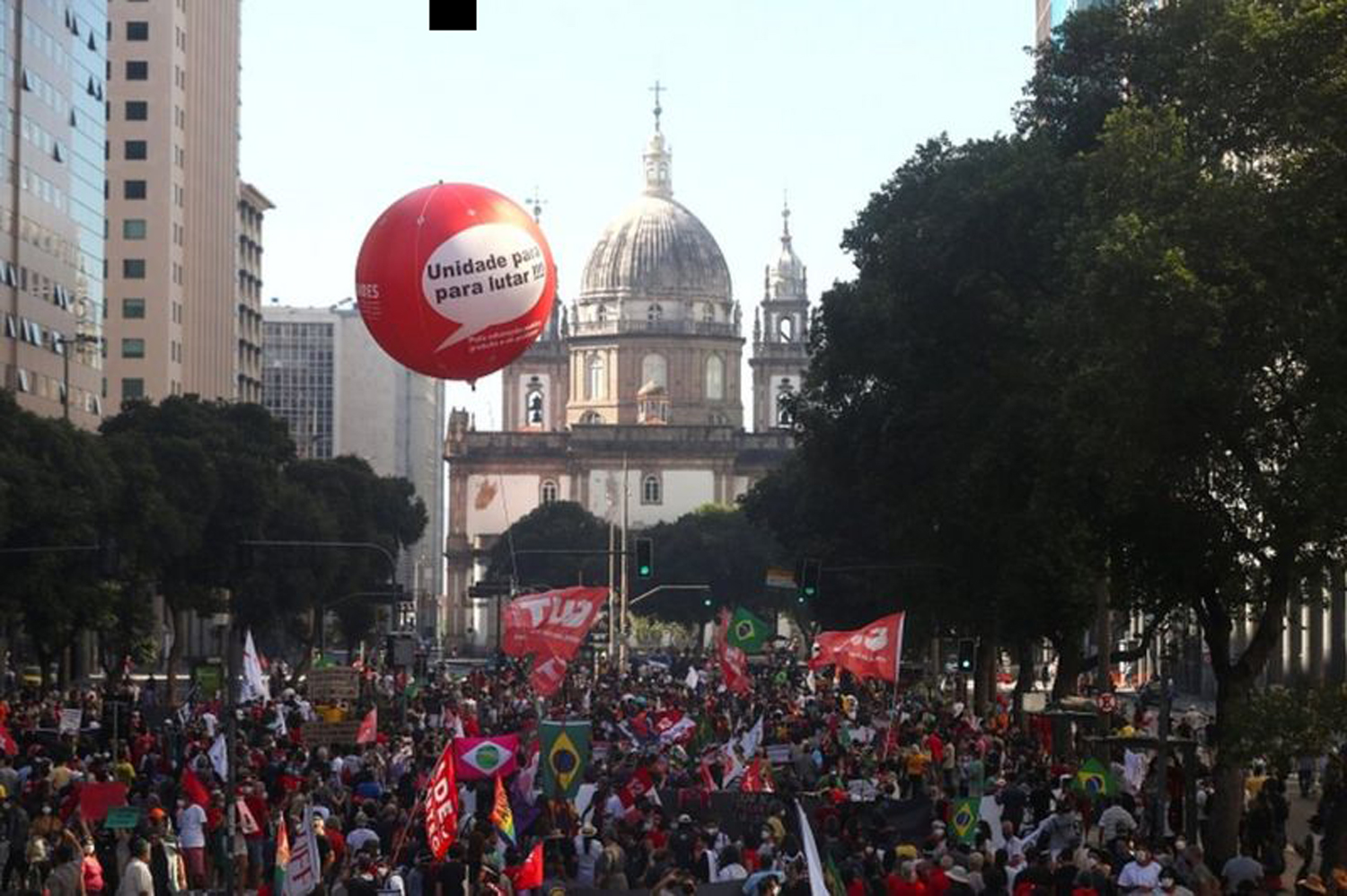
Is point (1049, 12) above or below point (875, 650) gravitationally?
above

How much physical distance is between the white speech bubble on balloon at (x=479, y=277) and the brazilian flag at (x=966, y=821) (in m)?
8.00

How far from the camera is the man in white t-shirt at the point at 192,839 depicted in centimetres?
3216

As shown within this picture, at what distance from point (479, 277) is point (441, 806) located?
188 inches

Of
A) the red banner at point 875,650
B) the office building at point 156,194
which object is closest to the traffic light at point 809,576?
the red banner at point 875,650

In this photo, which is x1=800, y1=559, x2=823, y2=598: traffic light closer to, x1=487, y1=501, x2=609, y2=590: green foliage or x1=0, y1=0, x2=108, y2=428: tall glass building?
x1=0, y1=0, x2=108, y2=428: tall glass building

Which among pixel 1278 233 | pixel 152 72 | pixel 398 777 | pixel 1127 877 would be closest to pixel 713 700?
pixel 398 777

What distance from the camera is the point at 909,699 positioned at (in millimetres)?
73312

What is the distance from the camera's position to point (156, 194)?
139m

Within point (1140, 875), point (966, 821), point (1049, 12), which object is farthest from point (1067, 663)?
point (1049, 12)

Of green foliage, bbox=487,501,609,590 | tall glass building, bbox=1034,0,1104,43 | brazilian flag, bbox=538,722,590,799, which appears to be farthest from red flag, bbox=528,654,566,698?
green foliage, bbox=487,501,609,590

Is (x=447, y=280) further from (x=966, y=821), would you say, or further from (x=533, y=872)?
(x=966, y=821)

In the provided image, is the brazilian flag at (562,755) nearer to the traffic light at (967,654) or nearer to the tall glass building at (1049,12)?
the traffic light at (967,654)

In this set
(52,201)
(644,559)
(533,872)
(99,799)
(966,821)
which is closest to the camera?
→ (533,872)

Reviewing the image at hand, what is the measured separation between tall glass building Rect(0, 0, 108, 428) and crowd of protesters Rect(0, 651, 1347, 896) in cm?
4865
